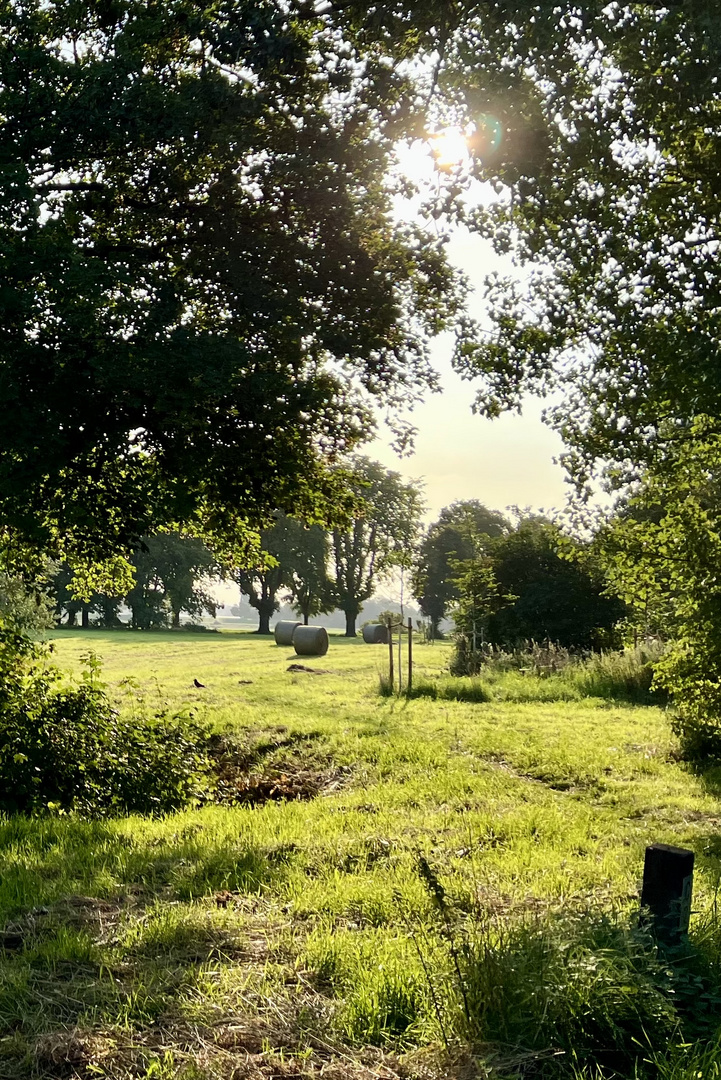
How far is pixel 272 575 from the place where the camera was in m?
68.4

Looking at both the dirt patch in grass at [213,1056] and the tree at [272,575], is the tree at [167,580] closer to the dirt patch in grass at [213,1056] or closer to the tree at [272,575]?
the tree at [272,575]

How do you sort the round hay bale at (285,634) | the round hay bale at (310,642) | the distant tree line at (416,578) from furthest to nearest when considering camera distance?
the round hay bale at (285,634) → the round hay bale at (310,642) → the distant tree line at (416,578)

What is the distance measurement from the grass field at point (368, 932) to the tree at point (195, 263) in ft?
13.5

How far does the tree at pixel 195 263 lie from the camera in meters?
8.95

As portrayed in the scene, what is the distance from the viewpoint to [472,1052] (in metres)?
3.50

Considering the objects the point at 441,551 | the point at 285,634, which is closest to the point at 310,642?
the point at 285,634

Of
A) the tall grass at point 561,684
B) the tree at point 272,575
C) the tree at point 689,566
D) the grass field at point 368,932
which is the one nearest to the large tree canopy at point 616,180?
the tree at point 689,566

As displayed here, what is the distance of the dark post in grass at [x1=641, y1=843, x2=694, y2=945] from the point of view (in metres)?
A: 3.93

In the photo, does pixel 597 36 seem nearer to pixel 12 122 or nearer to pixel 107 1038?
pixel 12 122

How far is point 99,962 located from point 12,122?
9.07 m

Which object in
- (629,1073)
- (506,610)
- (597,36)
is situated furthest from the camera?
(506,610)

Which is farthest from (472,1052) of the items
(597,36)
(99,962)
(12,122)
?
(12,122)

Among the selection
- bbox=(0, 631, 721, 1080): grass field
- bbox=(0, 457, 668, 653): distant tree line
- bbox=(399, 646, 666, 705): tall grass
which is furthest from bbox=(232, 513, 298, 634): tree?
bbox=(0, 631, 721, 1080): grass field

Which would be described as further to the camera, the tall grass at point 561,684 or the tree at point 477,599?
the tree at point 477,599
